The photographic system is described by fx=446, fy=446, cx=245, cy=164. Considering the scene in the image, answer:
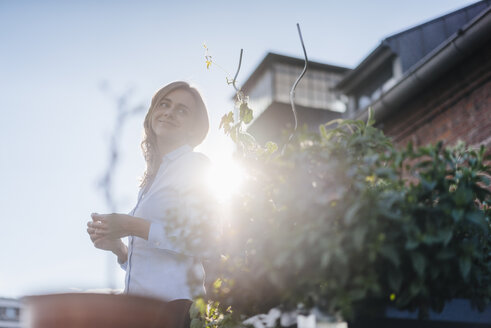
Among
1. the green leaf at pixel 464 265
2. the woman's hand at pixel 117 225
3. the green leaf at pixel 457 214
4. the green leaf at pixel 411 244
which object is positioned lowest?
the green leaf at pixel 464 265

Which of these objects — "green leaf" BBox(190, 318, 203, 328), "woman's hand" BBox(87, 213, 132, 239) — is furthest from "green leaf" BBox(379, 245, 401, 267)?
"woman's hand" BBox(87, 213, 132, 239)

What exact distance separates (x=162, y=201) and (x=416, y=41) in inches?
324

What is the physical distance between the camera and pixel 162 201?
163 centimetres

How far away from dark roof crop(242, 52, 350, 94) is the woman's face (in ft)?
39.6

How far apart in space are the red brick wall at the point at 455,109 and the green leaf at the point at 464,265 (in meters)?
4.41

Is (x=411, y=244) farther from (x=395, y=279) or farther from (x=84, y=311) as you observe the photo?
(x=84, y=311)

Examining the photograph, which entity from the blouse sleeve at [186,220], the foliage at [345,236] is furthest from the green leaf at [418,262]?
the blouse sleeve at [186,220]

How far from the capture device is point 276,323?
3.76ft

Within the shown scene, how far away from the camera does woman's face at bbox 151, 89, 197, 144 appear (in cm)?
189

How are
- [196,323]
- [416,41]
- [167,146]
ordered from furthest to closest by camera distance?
[416,41], [167,146], [196,323]

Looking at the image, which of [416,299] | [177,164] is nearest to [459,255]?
[416,299]

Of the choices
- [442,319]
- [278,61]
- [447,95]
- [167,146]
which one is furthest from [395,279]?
[278,61]

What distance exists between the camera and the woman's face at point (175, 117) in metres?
1.89

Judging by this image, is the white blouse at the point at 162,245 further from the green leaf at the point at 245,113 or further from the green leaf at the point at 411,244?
the green leaf at the point at 411,244
